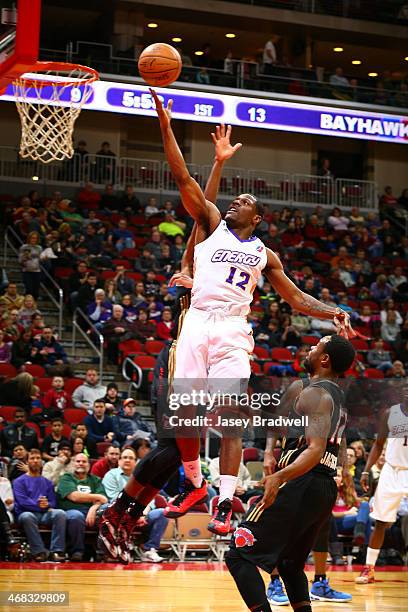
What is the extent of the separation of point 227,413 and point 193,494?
1.99 feet

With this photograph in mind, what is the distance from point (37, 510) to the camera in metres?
11.2

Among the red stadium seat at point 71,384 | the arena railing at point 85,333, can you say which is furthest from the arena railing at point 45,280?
the red stadium seat at point 71,384

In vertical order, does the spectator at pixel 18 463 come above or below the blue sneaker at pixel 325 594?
above

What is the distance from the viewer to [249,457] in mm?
13594

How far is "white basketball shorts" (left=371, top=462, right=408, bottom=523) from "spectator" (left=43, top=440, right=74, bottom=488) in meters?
3.67

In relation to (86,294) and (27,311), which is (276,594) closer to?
(27,311)

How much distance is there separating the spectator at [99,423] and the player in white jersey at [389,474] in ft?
12.6

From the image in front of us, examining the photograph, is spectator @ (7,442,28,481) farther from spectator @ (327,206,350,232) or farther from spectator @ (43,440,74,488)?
spectator @ (327,206,350,232)

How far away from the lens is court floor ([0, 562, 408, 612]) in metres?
8.31

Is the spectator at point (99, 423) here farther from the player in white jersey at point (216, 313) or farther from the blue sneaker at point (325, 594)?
the player in white jersey at point (216, 313)

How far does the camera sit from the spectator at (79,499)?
11.2 metres

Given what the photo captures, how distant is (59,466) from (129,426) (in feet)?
5.85

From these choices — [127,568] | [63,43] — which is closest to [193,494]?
[127,568]

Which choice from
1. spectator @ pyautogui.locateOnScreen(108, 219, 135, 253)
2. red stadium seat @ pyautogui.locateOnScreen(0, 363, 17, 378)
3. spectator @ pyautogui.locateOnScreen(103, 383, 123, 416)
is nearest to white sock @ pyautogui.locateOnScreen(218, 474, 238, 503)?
spectator @ pyautogui.locateOnScreen(103, 383, 123, 416)
